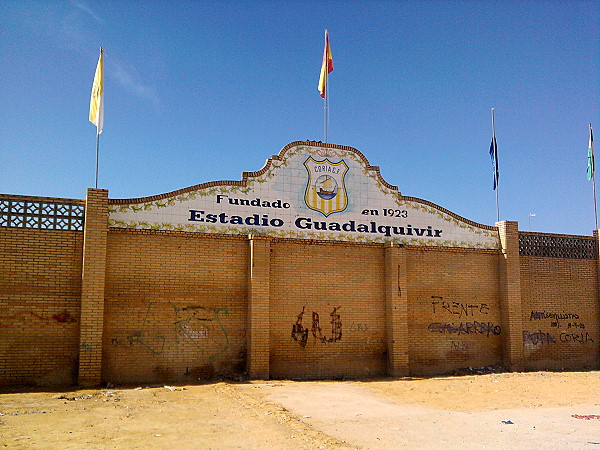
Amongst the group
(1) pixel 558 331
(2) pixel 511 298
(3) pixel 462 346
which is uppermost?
(2) pixel 511 298

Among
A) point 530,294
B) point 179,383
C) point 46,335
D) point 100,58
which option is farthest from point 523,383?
point 100,58

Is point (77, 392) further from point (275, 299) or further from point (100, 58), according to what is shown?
point (100, 58)

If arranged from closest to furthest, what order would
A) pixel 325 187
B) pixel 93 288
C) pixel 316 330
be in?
1. pixel 93 288
2. pixel 316 330
3. pixel 325 187

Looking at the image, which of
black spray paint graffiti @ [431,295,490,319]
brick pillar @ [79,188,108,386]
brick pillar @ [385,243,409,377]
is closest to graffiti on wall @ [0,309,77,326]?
brick pillar @ [79,188,108,386]

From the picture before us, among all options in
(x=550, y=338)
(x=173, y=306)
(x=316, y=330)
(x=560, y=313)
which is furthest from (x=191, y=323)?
(x=560, y=313)

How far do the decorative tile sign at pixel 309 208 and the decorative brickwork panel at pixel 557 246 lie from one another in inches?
58.0

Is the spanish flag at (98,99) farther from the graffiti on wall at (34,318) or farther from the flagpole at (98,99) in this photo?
the graffiti on wall at (34,318)

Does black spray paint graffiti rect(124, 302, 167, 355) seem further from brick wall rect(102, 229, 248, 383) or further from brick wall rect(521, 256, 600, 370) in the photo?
brick wall rect(521, 256, 600, 370)

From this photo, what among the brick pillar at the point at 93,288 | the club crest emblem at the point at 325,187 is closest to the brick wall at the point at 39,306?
the brick pillar at the point at 93,288

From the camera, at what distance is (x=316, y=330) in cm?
1611

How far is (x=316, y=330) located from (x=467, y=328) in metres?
5.16

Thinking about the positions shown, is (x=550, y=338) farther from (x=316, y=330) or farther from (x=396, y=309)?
(x=316, y=330)

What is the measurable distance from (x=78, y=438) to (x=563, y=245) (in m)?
16.9

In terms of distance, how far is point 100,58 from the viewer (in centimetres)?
1548
